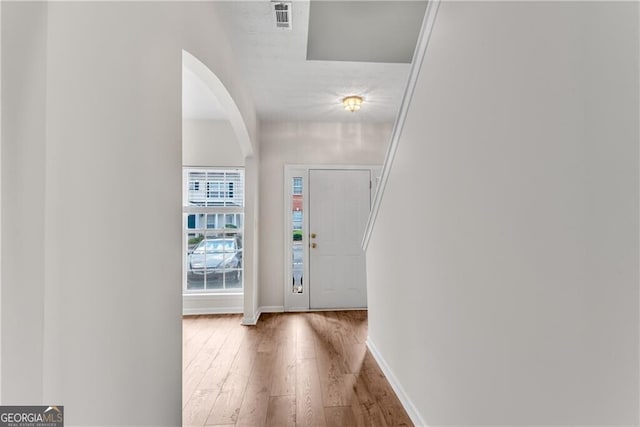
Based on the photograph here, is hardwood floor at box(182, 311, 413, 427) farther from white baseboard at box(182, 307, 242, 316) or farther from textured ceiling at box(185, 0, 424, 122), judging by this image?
textured ceiling at box(185, 0, 424, 122)

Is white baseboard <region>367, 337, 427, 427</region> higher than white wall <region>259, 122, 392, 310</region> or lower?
lower

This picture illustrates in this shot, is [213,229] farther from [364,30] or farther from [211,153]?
[364,30]

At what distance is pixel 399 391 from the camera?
6.60 ft

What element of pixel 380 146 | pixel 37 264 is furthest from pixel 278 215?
pixel 37 264

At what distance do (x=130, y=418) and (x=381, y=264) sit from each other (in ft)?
5.86

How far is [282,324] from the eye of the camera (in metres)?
3.72

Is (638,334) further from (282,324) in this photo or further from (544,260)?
(282,324)

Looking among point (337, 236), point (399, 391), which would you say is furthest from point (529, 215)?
point (337, 236)

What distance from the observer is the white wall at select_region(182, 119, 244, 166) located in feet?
13.9

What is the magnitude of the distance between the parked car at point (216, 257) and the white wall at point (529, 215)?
3176 millimetres

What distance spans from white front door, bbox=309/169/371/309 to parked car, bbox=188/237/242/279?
1.01 m

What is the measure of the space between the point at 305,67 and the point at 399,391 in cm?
262

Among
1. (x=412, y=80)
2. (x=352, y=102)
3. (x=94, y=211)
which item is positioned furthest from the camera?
(x=352, y=102)

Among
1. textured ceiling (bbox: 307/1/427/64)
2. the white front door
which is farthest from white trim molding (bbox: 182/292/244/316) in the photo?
textured ceiling (bbox: 307/1/427/64)
